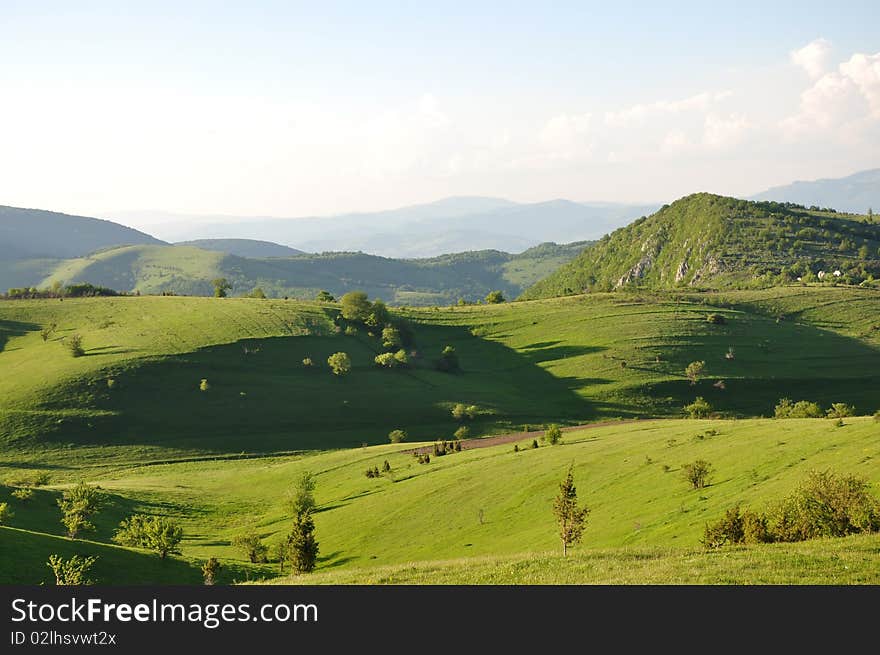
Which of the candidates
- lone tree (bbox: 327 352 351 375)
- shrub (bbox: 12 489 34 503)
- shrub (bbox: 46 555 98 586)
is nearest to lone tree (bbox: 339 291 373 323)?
lone tree (bbox: 327 352 351 375)

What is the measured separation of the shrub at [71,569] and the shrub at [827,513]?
39602 millimetres

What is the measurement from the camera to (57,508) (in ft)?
240

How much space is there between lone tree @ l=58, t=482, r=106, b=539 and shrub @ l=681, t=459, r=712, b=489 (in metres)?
56.0

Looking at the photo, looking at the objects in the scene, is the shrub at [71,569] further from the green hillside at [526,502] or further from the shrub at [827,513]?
the shrub at [827,513]

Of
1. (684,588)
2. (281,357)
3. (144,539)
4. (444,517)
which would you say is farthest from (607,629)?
(281,357)

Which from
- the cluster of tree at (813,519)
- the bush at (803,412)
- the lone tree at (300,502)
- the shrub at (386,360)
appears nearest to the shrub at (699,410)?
the bush at (803,412)

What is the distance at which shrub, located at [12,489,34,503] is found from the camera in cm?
7106

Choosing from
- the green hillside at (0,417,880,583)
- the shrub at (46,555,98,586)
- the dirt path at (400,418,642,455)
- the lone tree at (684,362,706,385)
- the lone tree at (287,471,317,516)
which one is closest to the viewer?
the green hillside at (0,417,880,583)

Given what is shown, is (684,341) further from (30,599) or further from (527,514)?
(30,599)

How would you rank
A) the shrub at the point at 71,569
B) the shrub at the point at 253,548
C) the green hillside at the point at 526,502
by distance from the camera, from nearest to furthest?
the green hillside at the point at 526,502, the shrub at the point at 71,569, the shrub at the point at 253,548

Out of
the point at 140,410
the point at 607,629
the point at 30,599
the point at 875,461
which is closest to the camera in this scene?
the point at 607,629

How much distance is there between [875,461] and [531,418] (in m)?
88.2

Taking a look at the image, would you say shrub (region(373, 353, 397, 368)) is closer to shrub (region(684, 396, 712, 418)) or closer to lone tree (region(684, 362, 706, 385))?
lone tree (region(684, 362, 706, 385))

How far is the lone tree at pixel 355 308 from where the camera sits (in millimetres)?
187000
